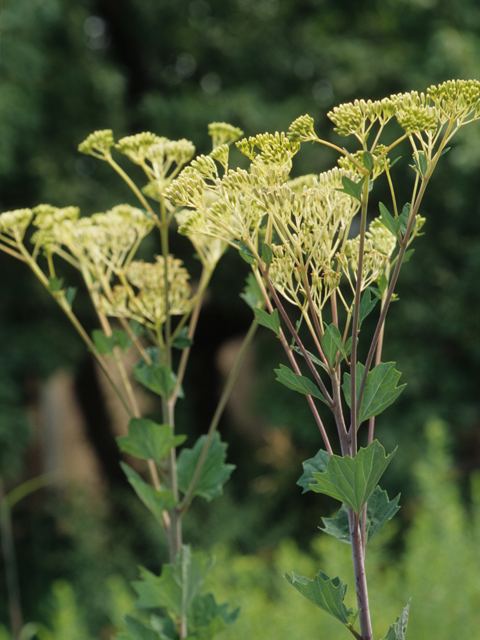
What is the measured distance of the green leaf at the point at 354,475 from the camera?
0.38 meters

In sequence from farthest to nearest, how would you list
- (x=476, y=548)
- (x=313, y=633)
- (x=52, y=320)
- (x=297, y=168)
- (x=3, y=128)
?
(x=52, y=320), (x=297, y=168), (x=3, y=128), (x=476, y=548), (x=313, y=633)

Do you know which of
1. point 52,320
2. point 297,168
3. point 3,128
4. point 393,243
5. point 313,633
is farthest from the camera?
point 52,320

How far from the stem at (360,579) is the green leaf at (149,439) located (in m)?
0.24

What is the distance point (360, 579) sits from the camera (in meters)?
0.39

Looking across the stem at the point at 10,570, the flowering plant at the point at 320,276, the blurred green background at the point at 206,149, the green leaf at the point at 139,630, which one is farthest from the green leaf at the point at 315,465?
the blurred green background at the point at 206,149

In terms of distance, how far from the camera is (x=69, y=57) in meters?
3.18

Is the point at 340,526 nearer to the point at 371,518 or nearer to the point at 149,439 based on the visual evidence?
the point at 371,518

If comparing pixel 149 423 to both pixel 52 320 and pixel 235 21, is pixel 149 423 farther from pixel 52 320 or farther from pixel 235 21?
pixel 235 21

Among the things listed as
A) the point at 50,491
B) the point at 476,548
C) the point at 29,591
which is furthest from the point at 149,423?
the point at 50,491

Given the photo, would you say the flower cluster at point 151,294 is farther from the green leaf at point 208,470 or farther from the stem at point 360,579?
the stem at point 360,579

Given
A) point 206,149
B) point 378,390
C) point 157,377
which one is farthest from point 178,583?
point 206,149

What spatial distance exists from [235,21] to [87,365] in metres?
2.26

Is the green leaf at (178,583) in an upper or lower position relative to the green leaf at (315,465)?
lower

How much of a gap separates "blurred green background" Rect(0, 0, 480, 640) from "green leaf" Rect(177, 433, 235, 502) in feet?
6.84
